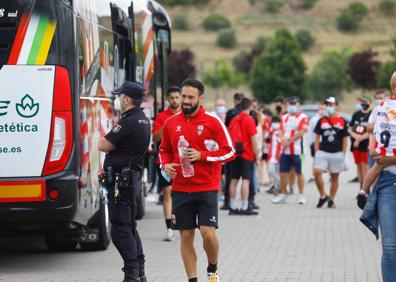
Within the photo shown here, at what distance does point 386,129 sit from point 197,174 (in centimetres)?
187

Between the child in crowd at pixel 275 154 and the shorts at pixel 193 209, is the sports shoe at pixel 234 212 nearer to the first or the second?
the child in crowd at pixel 275 154

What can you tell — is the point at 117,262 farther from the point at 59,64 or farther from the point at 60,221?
the point at 59,64

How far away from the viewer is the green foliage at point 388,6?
423ft

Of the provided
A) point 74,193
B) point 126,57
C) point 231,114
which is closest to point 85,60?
point 74,193

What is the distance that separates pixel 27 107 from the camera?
11664 millimetres

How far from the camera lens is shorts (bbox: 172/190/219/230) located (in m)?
10.2

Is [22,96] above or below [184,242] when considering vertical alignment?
above

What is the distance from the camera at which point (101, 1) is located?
45.1 ft

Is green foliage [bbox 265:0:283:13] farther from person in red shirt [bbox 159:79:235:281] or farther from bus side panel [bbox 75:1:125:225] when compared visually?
person in red shirt [bbox 159:79:235:281]

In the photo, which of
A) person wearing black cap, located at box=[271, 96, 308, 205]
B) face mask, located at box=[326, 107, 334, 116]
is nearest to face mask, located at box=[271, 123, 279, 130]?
person wearing black cap, located at box=[271, 96, 308, 205]

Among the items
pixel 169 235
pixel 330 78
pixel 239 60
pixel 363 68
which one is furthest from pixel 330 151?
pixel 239 60

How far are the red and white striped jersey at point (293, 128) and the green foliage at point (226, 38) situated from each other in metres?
90.1

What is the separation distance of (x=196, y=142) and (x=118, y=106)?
1.27 m

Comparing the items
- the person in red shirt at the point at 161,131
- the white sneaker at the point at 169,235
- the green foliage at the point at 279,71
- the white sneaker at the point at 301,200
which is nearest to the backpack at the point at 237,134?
the white sneaker at the point at 301,200
